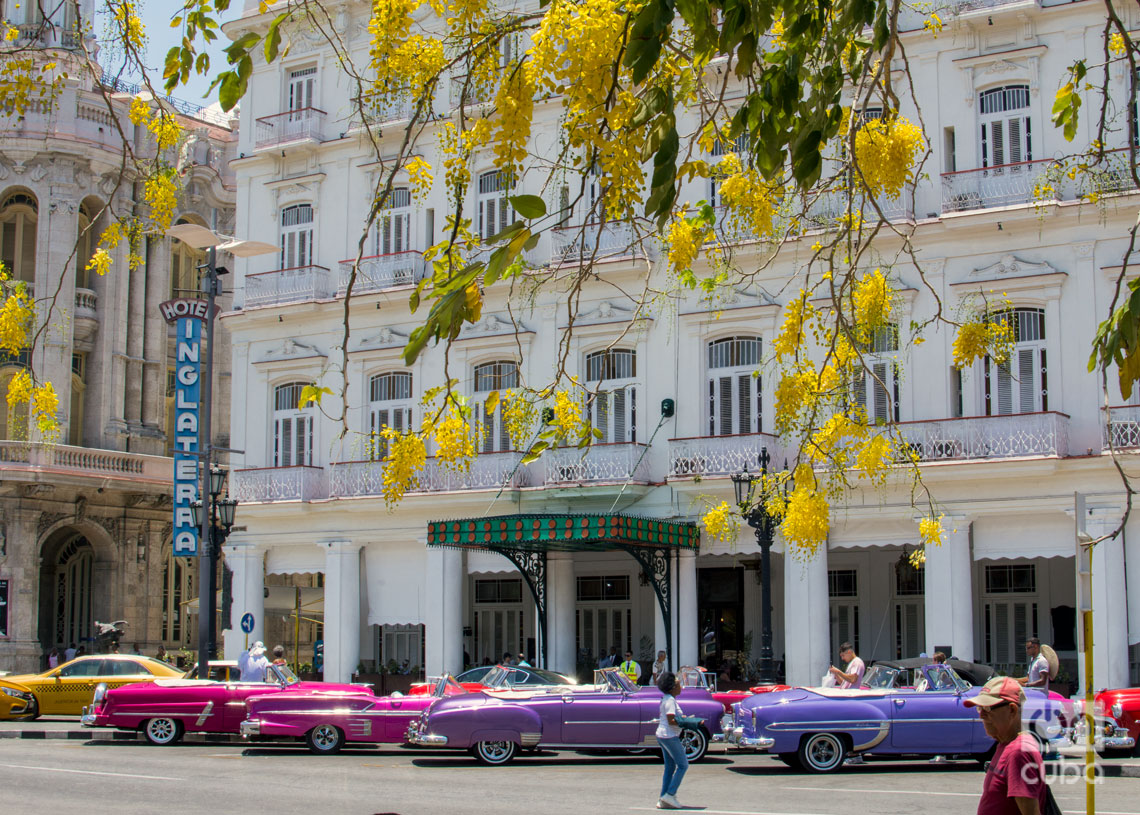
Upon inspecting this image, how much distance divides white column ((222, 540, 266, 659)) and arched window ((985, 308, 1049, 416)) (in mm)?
16868

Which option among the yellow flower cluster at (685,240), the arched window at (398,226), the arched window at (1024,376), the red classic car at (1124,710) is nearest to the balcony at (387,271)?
the arched window at (398,226)

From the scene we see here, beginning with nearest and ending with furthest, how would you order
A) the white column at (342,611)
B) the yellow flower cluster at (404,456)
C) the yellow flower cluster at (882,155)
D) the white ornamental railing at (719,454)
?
the yellow flower cluster at (404,456), the yellow flower cluster at (882,155), the white ornamental railing at (719,454), the white column at (342,611)

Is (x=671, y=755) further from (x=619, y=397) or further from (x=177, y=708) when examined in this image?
(x=619, y=397)

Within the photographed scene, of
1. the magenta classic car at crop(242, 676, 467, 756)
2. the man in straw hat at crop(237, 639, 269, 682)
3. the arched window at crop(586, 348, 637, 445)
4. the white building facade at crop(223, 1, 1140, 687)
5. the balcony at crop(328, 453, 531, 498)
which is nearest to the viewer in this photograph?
the magenta classic car at crop(242, 676, 467, 756)

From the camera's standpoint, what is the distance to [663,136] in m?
6.69

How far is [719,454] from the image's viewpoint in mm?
28047

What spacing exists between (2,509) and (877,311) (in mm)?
31626

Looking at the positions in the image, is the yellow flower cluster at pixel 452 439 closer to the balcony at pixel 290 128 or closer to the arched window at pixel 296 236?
the arched window at pixel 296 236

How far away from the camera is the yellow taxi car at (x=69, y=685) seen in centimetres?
2698

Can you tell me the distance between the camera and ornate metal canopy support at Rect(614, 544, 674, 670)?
1116 inches

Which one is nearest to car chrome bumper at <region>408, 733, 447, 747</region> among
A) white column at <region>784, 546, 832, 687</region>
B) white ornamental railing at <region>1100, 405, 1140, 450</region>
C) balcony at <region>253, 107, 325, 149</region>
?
white column at <region>784, 546, 832, 687</region>

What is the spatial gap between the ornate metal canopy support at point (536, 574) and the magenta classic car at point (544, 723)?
1010 centimetres

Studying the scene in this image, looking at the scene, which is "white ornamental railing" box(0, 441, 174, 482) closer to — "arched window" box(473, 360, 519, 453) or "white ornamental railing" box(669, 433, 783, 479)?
"arched window" box(473, 360, 519, 453)

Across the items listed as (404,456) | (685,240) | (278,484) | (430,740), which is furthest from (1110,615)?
(404,456)
